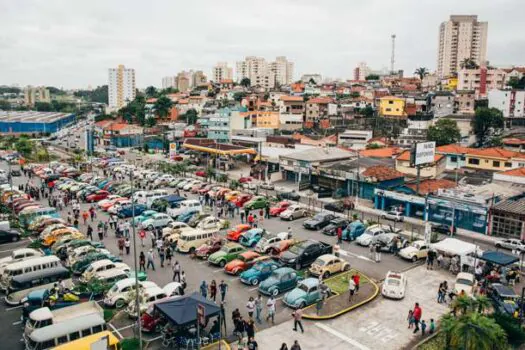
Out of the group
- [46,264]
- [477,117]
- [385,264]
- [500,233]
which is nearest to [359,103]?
[477,117]

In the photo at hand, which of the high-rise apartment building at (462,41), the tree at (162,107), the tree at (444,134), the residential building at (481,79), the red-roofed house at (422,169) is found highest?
the high-rise apartment building at (462,41)

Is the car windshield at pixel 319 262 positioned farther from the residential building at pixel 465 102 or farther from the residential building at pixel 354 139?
the residential building at pixel 465 102

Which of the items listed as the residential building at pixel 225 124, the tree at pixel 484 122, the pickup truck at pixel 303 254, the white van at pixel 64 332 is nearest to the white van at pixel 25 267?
the white van at pixel 64 332

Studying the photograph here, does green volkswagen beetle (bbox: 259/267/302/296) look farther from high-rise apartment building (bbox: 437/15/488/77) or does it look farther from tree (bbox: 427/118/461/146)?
high-rise apartment building (bbox: 437/15/488/77)

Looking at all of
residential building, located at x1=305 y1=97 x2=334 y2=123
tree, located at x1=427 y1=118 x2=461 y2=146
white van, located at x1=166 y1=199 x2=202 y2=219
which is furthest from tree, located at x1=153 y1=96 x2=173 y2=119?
white van, located at x1=166 y1=199 x2=202 y2=219

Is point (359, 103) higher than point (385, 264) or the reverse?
higher

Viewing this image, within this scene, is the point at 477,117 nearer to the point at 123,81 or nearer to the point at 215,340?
the point at 215,340
